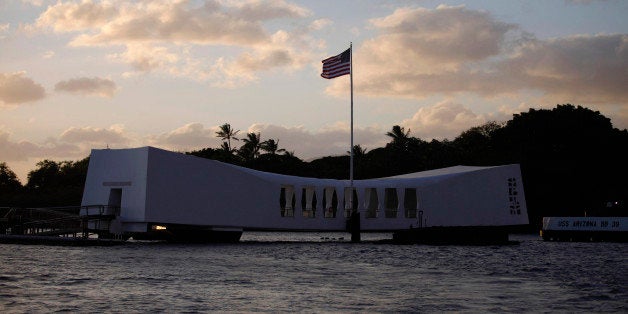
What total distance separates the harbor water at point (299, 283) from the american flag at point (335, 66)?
1813cm

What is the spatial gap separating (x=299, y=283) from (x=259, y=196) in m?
30.9

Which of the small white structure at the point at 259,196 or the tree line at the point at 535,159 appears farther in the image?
the tree line at the point at 535,159

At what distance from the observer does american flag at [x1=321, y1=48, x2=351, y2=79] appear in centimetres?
5428

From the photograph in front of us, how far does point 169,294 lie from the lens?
67.7ft

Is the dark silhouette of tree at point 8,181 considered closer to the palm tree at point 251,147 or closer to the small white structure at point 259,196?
the palm tree at point 251,147

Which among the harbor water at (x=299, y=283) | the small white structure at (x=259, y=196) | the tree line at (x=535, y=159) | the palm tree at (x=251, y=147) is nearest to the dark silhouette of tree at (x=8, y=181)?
the tree line at (x=535, y=159)

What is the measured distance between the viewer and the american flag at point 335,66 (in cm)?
5428

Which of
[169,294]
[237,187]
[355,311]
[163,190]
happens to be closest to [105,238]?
[163,190]

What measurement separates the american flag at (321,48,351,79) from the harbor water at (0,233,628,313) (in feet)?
59.5

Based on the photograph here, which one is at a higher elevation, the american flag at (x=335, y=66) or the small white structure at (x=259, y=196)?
the american flag at (x=335, y=66)

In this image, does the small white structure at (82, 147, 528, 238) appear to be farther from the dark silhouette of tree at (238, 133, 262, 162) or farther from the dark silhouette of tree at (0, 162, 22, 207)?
the dark silhouette of tree at (0, 162, 22, 207)

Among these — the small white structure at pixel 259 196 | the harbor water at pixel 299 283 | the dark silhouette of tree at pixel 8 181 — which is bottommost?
the harbor water at pixel 299 283

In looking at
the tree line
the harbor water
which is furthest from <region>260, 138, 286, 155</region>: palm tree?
the harbor water

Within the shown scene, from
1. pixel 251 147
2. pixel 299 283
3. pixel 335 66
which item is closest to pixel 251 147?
pixel 251 147
